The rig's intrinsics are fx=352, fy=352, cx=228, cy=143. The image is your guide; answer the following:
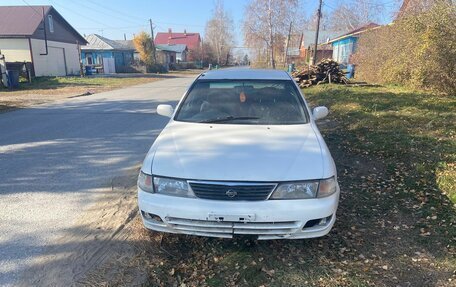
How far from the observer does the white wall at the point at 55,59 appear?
29.6 meters

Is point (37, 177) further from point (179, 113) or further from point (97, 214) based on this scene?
point (179, 113)

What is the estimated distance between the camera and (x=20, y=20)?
2984 cm

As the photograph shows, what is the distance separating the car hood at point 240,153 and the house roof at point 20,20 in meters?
30.6

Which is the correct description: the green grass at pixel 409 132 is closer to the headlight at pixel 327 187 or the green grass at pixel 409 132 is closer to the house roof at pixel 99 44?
the headlight at pixel 327 187

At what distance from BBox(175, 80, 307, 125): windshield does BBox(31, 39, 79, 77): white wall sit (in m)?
29.3

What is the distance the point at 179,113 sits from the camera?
4348 mm

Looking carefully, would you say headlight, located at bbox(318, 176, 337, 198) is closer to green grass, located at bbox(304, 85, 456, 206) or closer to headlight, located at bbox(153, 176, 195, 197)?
headlight, located at bbox(153, 176, 195, 197)

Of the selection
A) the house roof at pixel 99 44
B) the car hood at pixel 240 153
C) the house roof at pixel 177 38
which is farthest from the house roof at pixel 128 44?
the car hood at pixel 240 153

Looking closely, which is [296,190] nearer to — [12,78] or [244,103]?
[244,103]

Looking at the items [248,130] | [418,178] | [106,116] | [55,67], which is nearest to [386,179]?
[418,178]

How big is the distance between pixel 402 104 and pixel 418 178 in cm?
649

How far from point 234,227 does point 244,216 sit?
15 centimetres

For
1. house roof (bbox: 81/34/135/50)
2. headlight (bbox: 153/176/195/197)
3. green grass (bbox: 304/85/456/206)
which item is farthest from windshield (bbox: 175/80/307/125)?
house roof (bbox: 81/34/135/50)

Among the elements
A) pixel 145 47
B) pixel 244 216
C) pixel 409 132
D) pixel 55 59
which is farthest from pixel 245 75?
pixel 145 47
